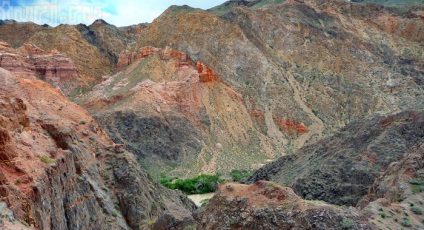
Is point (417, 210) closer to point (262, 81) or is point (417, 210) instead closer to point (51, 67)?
point (262, 81)

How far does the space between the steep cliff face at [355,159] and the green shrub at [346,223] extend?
21.9m

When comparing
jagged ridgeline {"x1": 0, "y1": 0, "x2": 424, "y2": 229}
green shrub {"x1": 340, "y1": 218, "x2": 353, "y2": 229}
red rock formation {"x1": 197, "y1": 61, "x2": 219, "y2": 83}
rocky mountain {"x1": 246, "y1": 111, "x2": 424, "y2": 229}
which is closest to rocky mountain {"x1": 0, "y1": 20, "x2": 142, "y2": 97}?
jagged ridgeline {"x1": 0, "y1": 0, "x2": 424, "y2": 229}

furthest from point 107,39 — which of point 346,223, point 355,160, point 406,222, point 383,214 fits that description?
point 346,223

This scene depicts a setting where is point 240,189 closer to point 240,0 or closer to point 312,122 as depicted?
point 312,122

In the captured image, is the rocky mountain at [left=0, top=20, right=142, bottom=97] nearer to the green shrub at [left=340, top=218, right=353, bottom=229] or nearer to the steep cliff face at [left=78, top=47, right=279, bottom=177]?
the steep cliff face at [left=78, top=47, right=279, bottom=177]

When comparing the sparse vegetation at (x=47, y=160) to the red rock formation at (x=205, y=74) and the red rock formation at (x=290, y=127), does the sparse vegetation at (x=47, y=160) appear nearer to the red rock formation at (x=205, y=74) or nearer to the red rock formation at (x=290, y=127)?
the red rock formation at (x=205, y=74)

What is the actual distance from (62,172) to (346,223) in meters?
13.5

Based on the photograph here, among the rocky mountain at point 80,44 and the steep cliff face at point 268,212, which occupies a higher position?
the rocky mountain at point 80,44

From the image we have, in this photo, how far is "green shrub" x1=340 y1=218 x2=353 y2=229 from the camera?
22.1m

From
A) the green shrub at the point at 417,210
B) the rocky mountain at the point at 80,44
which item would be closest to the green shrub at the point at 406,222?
the green shrub at the point at 417,210

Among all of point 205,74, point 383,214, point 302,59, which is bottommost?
point 383,214

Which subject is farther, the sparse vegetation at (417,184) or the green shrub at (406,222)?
the sparse vegetation at (417,184)

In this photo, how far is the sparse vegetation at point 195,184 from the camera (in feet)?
221

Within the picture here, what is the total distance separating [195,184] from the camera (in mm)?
68562
